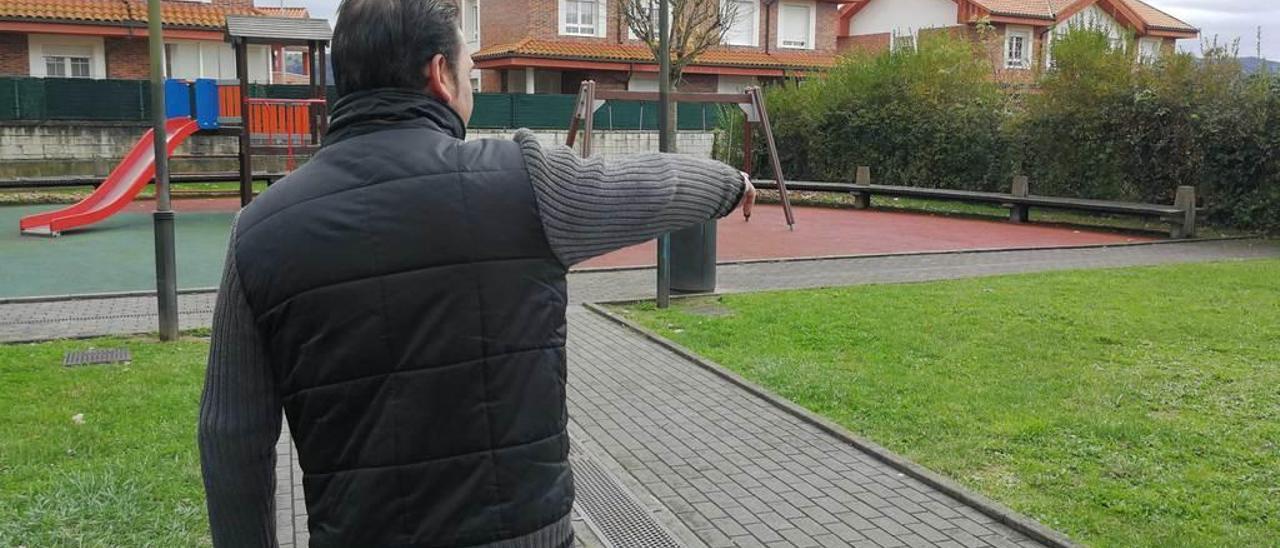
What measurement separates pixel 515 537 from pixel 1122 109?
18.9 m

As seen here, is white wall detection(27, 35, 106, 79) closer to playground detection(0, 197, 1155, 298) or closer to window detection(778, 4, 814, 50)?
playground detection(0, 197, 1155, 298)

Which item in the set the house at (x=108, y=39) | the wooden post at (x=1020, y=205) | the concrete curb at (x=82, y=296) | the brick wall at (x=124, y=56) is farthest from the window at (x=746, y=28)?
the concrete curb at (x=82, y=296)

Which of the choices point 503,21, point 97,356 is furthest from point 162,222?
point 503,21

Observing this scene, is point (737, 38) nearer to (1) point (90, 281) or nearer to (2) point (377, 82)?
(1) point (90, 281)

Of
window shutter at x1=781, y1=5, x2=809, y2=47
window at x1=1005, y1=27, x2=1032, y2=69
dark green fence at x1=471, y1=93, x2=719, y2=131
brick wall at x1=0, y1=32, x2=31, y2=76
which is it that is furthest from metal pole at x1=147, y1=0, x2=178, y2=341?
window at x1=1005, y1=27, x2=1032, y2=69

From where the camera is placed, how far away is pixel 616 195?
6.38 ft

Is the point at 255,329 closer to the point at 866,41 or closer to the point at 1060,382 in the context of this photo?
the point at 1060,382

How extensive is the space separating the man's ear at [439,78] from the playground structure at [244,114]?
58.9 ft

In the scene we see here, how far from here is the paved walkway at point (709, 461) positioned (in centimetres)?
478

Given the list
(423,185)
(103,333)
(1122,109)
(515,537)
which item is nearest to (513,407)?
(515,537)

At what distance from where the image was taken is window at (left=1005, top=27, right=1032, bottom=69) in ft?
138

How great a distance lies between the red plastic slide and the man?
1554 centimetres

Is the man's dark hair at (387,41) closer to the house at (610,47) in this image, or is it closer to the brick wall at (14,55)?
the brick wall at (14,55)

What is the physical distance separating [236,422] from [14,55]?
34.0 metres
